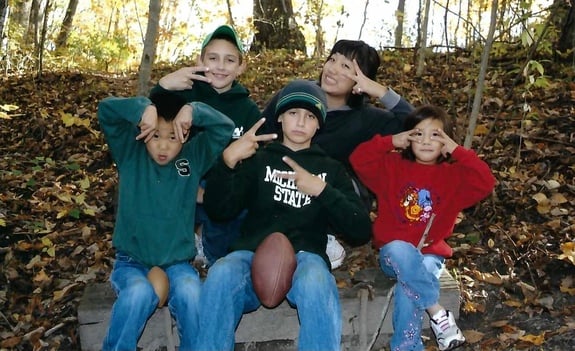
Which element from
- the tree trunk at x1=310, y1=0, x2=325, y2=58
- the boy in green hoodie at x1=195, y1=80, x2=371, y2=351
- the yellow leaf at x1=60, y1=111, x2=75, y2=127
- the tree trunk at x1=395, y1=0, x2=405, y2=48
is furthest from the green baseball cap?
the tree trunk at x1=395, y1=0, x2=405, y2=48

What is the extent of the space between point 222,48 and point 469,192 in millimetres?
1788

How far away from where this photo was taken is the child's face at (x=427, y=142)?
3691mm

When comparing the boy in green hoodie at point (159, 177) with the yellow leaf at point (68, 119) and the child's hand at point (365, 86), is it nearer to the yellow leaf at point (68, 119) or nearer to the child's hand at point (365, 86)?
the child's hand at point (365, 86)

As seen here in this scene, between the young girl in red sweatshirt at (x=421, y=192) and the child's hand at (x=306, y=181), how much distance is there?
529 millimetres

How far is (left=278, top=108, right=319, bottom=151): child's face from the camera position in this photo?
3.54m

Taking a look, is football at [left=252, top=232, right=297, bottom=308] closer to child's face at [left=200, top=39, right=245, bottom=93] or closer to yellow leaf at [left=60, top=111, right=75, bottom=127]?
child's face at [left=200, top=39, right=245, bottom=93]

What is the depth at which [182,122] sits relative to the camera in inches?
136

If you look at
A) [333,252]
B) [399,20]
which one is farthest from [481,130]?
[399,20]

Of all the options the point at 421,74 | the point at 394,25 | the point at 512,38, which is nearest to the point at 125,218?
the point at 421,74

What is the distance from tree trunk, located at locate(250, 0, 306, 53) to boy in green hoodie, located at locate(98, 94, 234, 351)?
616cm

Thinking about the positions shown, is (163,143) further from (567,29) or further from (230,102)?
(567,29)

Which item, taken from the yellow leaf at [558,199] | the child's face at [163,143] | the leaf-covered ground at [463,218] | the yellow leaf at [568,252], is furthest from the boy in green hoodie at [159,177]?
the yellow leaf at [558,199]

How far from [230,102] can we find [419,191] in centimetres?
135

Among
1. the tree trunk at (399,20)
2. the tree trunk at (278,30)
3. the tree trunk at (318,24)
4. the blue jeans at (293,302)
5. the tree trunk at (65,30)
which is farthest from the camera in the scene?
the tree trunk at (65,30)
